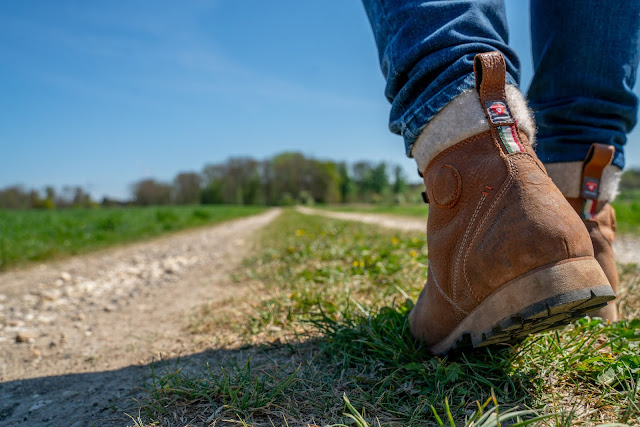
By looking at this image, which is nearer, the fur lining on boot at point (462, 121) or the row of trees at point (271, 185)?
the fur lining on boot at point (462, 121)

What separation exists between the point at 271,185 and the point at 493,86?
75.3 m

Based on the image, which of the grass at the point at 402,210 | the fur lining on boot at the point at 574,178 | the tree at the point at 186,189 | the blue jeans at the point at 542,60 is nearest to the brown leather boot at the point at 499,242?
the blue jeans at the point at 542,60

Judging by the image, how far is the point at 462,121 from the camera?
105 cm

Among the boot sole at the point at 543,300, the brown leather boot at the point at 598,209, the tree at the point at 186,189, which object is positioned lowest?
the boot sole at the point at 543,300

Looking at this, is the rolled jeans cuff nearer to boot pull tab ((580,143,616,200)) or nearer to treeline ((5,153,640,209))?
boot pull tab ((580,143,616,200))

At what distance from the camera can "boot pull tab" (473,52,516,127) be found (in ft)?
3.28

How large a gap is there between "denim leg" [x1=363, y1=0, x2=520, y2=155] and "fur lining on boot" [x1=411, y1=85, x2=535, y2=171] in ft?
0.07

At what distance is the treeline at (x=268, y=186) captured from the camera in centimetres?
7038

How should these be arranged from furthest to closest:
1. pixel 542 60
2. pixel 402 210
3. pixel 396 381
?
pixel 402 210
pixel 542 60
pixel 396 381

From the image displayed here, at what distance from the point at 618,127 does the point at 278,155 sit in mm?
93237

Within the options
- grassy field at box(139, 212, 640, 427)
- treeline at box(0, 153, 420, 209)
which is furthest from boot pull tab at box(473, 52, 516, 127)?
treeline at box(0, 153, 420, 209)

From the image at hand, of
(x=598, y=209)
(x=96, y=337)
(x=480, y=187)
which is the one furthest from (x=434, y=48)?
(x=96, y=337)

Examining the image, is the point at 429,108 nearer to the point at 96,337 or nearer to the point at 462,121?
the point at 462,121

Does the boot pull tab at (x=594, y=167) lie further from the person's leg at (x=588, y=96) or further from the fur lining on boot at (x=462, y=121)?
the fur lining on boot at (x=462, y=121)
